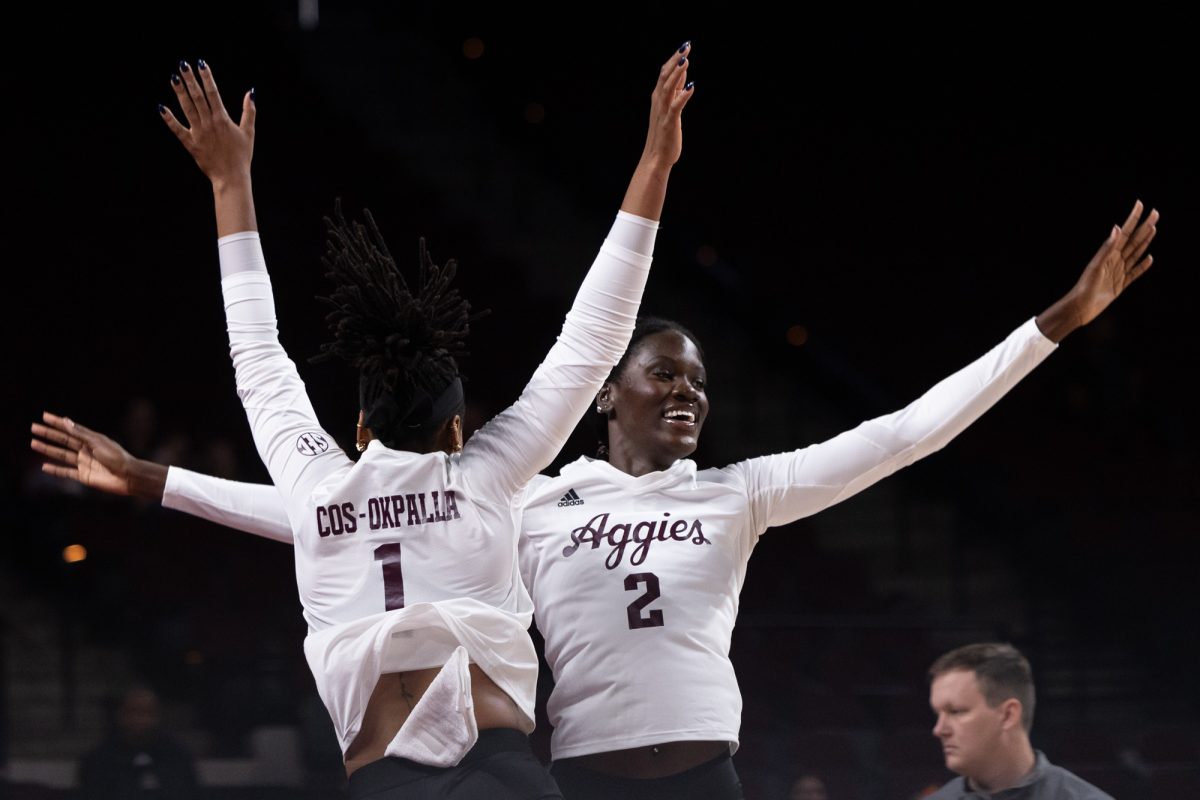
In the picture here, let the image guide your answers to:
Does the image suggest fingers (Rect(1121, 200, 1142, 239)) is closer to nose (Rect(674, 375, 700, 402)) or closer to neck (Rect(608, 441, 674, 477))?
nose (Rect(674, 375, 700, 402))

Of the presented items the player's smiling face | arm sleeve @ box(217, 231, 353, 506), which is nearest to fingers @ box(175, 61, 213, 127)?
arm sleeve @ box(217, 231, 353, 506)

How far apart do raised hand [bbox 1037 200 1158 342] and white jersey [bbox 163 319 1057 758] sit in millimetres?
68

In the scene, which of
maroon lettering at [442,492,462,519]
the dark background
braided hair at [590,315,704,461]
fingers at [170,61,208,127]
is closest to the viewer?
maroon lettering at [442,492,462,519]

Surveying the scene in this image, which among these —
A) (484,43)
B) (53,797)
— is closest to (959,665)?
(53,797)

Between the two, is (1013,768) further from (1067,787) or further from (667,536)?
(667,536)

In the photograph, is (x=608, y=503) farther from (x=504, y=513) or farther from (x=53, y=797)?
(x=53, y=797)

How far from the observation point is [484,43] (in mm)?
12477

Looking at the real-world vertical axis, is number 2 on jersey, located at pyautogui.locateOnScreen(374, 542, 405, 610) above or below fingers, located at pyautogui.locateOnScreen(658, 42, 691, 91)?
below

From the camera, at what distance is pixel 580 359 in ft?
8.23

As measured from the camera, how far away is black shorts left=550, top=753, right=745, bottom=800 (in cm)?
299

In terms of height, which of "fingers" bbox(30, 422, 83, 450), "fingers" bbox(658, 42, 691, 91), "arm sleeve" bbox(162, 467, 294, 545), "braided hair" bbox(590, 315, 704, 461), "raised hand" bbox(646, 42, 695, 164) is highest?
"fingers" bbox(658, 42, 691, 91)

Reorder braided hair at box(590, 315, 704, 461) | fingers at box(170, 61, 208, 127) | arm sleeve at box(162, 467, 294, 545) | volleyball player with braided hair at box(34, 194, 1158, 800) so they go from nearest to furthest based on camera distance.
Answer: fingers at box(170, 61, 208, 127) → arm sleeve at box(162, 467, 294, 545) → volleyball player with braided hair at box(34, 194, 1158, 800) → braided hair at box(590, 315, 704, 461)

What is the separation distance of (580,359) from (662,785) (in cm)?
100

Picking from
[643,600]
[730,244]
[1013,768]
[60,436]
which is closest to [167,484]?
[60,436]
